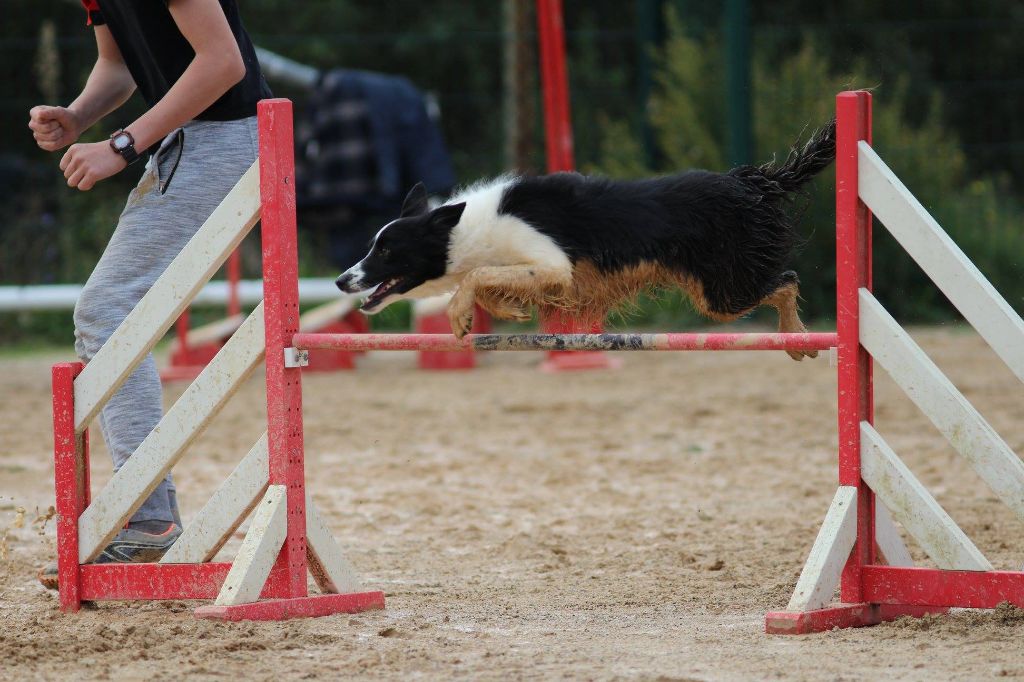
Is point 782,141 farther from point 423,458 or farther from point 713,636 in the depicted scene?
point 713,636

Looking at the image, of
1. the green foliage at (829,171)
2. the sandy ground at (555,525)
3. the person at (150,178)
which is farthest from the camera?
the green foliage at (829,171)

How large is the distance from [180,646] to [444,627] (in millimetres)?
611

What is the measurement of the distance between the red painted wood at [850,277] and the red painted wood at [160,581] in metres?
1.32

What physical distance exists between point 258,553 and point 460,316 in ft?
2.36

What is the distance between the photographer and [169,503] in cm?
364

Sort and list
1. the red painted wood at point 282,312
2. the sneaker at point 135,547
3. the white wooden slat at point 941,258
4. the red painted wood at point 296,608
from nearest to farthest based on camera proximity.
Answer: the white wooden slat at point 941,258, the red painted wood at point 296,608, the red painted wood at point 282,312, the sneaker at point 135,547

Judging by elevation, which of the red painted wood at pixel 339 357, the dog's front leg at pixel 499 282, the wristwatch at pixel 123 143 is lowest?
the red painted wood at pixel 339 357

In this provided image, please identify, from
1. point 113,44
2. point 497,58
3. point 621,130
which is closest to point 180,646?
point 113,44

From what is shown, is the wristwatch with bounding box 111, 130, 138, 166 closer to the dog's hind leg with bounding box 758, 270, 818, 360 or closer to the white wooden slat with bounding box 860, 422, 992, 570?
the dog's hind leg with bounding box 758, 270, 818, 360

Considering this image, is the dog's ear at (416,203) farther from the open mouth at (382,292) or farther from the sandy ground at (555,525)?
the sandy ground at (555,525)

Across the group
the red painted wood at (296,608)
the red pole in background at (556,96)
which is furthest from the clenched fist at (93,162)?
the red pole in background at (556,96)

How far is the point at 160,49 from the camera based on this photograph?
345cm

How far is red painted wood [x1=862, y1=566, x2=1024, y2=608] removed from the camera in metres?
3.06

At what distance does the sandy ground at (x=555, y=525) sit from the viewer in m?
2.94
